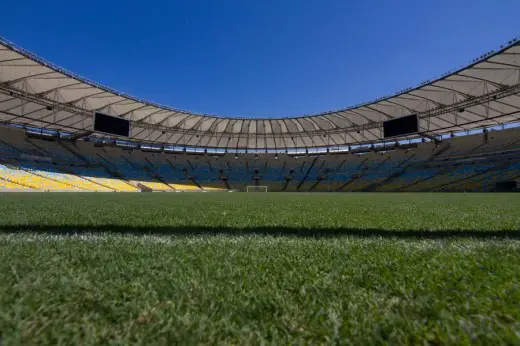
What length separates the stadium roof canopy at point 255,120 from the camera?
63.5 feet

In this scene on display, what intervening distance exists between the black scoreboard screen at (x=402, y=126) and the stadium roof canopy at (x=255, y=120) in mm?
1275

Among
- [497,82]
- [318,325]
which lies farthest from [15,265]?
[497,82]

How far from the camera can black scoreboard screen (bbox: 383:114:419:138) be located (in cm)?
2734

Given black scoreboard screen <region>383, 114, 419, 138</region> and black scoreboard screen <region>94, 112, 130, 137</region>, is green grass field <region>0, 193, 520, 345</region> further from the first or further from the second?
black scoreboard screen <region>383, 114, 419, 138</region>

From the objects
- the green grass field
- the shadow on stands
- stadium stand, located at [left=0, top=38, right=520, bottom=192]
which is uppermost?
stadium stand, located at [left=0, top=38, right=520, bottom=192]

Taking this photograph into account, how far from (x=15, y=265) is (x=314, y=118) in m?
35.4

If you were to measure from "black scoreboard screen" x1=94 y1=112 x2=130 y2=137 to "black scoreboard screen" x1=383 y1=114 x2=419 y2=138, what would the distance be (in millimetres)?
29658

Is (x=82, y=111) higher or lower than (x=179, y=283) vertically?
higher

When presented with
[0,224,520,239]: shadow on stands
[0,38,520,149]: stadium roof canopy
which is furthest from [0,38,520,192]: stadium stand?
[0,224,520,239]: shadow on stands

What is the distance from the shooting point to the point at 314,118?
34844 mm

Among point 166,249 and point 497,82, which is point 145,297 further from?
point 497,82

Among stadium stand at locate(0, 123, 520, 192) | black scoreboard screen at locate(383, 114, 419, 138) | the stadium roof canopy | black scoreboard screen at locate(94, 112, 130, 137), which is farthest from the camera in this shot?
stadium stand at locate(0, 123, 520, 192)

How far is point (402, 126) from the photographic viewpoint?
28.4 m

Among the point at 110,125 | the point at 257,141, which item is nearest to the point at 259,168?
the point at 257,141
